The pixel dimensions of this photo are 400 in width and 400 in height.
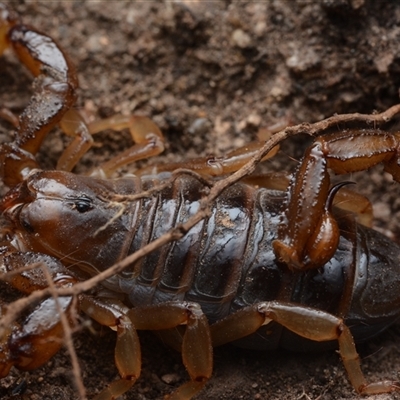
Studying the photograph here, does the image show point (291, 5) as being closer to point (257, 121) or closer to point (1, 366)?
point (257, 121)

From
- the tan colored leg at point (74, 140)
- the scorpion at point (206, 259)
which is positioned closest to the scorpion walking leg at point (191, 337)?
the scorpion at point (206, 259)

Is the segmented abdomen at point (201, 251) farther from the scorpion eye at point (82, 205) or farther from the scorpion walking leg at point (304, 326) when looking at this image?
the scorpion eye at point (82, 205)

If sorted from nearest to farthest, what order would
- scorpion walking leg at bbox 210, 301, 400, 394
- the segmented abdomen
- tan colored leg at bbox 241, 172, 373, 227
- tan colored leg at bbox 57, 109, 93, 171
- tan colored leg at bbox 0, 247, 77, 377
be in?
tan colored leg at bbox 0, 247, 77, 377 < scorpion walking leg at bbox 210, 301, 400, 394 < the segmented abdomen < tan colored leg at bbox 241, 172, 373, 227 < tan colored leg at bbox 57, 109, 93, 171

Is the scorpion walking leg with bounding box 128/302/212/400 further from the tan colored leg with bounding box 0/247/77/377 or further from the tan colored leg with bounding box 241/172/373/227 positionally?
the tan colored leg with bounding box 241/172/373/227

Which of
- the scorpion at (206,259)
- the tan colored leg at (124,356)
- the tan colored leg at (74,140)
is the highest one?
the tan colored leg at (74,140)

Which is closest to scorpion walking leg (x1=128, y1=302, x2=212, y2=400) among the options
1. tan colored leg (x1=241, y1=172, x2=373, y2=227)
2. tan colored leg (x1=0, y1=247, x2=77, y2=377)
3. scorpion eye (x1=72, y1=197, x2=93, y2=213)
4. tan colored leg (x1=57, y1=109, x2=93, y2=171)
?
tan colored leg (x1=0, y1=247, x2=77, y2=377)

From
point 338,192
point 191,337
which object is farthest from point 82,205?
point 338,192
